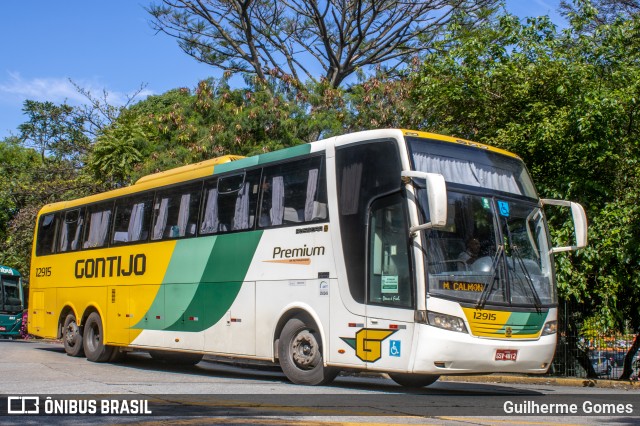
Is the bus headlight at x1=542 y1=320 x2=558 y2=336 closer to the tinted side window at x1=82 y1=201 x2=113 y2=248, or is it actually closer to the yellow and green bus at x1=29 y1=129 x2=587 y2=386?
the yellow and green bus at x1=29 y1=129 x2=587 y2=386

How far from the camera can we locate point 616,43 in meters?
17.2

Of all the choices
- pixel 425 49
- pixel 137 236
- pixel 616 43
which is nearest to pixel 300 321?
pixel 137 236

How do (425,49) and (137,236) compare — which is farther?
(425,49)

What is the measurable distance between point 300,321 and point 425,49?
68.1 feet

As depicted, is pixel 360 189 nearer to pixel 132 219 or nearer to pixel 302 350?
pixel 302 350

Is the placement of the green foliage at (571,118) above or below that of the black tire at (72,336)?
above

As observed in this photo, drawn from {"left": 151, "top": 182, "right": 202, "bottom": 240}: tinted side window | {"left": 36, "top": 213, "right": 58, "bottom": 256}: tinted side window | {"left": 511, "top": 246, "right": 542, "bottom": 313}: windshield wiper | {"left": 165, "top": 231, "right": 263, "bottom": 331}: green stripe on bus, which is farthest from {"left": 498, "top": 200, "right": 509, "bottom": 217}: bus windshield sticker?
A: {"left": 36, "top": 213, "right": 58, "bottom": 256}: tinted side window

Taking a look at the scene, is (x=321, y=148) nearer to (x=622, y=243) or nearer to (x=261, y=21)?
(x=622, y=243)

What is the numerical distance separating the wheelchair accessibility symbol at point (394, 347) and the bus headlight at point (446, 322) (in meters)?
0.59

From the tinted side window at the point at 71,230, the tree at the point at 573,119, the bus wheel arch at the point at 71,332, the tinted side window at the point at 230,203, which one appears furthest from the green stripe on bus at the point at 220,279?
the tree at the point at 573,119

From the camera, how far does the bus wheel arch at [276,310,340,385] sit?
1217 centimetres

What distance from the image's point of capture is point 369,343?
1131cm

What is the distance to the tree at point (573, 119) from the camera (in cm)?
1569

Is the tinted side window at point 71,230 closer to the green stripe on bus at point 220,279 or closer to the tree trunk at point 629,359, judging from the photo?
the green stripe on bus at point 220,279
